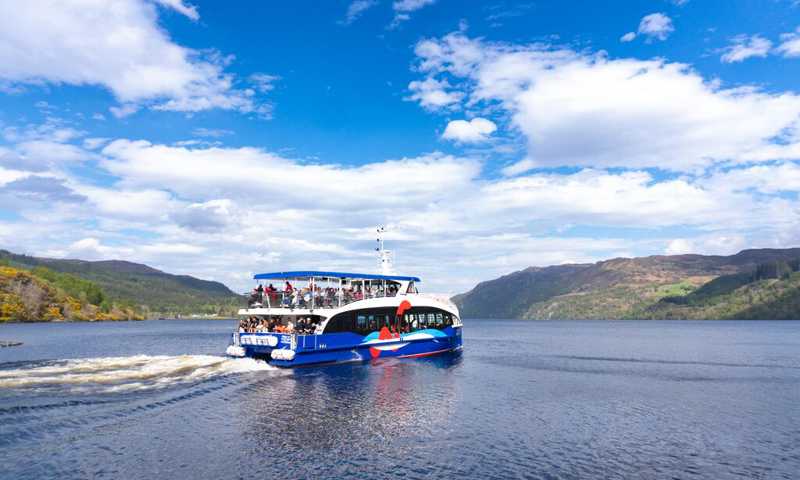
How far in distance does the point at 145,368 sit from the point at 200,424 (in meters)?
17.2

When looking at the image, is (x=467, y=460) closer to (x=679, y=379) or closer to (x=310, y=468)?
(x=310, y=468)

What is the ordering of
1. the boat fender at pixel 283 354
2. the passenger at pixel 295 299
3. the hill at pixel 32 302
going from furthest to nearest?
1. the hill at pixel 32 302
2. the passenger at pixel 295 299
3. the boat fender at pixel 283 354

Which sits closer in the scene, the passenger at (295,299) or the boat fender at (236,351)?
the passenger at (295,299)

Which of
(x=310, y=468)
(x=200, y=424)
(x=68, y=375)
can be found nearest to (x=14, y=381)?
(x=68, y=375)

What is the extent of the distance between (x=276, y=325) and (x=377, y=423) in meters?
21.8

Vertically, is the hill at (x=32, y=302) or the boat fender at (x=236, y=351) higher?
the hill at (x=32, y=302)

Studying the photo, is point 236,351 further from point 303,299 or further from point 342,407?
point 342,407

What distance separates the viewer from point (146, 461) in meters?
20.3

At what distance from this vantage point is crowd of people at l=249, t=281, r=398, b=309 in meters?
45.9

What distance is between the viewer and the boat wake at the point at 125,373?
109ft

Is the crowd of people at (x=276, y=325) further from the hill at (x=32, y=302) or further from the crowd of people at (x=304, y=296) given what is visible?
the hill at (x=32, y=302)

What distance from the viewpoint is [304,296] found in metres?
45.4

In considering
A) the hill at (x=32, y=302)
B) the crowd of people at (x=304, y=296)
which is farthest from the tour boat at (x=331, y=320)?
the hill at (x=32, y=302)

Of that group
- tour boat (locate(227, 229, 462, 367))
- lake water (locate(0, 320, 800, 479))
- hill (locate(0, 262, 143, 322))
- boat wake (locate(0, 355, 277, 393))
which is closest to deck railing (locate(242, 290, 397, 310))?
tour boat (locate(227, 229, 462, 367))
